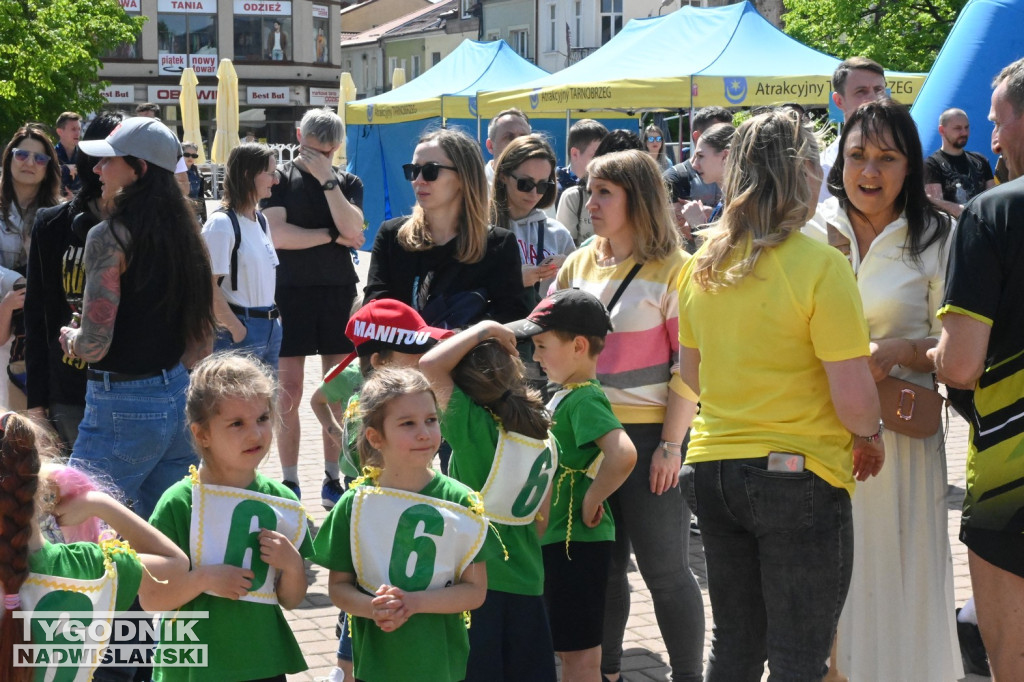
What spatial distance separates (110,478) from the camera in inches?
157

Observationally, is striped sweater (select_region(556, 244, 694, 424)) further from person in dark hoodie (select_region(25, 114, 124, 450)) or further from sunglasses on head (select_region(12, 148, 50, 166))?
sunglasses on head (select_region(12, 148, 50, 166))

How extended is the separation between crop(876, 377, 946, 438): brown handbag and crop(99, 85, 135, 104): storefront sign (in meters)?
61.6

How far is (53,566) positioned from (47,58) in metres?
19.8

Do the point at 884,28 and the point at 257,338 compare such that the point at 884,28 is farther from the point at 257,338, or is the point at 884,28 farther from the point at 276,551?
the point at 276,551

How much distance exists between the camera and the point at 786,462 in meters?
3.10

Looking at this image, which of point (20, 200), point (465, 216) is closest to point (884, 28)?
point (20, 200)

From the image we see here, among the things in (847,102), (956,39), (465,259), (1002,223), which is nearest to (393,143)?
(956,39)

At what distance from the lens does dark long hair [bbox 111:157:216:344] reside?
4027 millimetres

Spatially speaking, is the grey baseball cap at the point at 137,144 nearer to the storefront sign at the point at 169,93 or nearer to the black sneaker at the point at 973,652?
the black sneaker at the point at 973,652

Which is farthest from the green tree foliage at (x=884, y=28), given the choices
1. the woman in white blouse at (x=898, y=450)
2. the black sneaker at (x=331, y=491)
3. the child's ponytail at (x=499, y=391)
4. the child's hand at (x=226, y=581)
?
the child's hand at (x=226, y=581)

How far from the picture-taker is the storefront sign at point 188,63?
61.2 meters

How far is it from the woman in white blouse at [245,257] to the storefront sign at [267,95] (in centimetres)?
5840

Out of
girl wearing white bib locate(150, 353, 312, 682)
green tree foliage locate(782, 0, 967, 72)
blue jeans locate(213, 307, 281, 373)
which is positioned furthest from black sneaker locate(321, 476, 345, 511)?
green tree foliage locate(782, 0, 967, 72)

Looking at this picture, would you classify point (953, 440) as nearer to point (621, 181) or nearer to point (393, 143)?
point (621, 181)
